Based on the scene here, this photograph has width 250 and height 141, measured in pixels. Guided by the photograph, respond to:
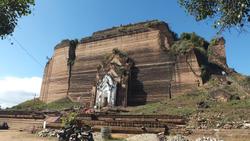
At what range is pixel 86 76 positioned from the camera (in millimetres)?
37281

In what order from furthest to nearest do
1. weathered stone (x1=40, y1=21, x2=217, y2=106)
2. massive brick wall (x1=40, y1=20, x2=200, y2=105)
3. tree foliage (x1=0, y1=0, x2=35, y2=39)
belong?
1. massive brick wall (x1=40, y1=20, x2=200, y2=105)
2. weathered stone (x1=40, y1=21, x2=217, y2=106)
3. tree foliage (x1=0, y1=0, x2=35, y2=39)

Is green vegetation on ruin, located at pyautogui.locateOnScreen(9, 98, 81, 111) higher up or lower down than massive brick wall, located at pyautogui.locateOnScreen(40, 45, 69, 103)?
lower down

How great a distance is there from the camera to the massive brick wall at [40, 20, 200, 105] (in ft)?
96.1

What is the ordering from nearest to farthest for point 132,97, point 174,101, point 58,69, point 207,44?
point 174,101 → point 132,97 → point 207,44 → point 58,69

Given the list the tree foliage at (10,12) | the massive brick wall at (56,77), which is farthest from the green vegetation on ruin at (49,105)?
the tree foliage at (10,12)

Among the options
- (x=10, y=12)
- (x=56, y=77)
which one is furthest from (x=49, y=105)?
(x=10, y=12)

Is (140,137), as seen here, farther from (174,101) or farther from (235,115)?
(174,101)

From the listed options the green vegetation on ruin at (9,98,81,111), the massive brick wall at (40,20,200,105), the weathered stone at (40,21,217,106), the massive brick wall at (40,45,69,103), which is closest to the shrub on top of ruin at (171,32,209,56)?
the weathered stone at (40,21,217,106)

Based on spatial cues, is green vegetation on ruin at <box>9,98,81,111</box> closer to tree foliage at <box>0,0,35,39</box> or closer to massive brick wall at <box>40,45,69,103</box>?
massive brick wall at <box>40,45,69,103</box>

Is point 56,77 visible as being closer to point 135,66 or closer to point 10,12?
point 135,66

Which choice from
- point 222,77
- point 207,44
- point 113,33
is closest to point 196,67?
point 222,77

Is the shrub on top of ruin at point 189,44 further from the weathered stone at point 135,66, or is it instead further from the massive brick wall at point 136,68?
the massive brick wall at point 136,68

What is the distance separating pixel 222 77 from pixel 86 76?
55.9 feet

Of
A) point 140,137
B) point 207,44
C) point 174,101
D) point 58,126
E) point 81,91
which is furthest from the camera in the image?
point 81,91
